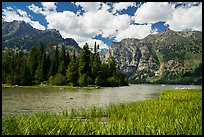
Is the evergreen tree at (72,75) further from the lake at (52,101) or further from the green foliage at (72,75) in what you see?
the lake at (52,101)

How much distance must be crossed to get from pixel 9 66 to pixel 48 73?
1663 cm

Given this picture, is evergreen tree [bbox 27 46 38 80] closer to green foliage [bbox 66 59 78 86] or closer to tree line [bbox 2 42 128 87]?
tree line [bbox 2 42 128 87]

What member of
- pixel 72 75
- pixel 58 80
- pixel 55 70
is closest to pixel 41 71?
pixel 55 70

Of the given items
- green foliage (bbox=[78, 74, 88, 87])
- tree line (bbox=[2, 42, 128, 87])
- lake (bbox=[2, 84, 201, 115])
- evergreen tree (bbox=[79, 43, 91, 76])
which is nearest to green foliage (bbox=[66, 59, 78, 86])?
tree line (bbox=[2, 42, 128, 87])

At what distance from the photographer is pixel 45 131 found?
14.4 meters

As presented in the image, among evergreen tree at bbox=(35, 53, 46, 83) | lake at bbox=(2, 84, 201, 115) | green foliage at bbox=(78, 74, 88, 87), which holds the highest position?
evergreen tree at bbox=(35, 53, 46, 83)

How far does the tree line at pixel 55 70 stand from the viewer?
120 metres

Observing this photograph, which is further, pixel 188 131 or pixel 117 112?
pixel 117 112

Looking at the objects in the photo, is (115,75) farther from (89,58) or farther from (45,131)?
(45,131)

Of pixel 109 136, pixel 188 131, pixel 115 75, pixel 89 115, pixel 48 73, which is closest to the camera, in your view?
pixel 109 136

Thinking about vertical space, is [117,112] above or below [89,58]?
below

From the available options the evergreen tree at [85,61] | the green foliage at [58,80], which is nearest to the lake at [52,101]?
the green foliage at [58,80]

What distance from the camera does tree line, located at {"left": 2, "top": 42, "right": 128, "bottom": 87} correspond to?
12000cm

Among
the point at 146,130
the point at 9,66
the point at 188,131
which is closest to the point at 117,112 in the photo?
the point at 146,130
